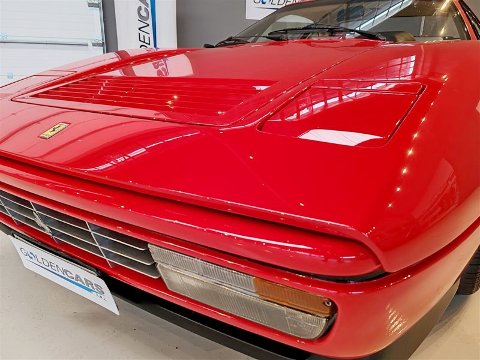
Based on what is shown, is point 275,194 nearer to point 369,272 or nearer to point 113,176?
point 369,272

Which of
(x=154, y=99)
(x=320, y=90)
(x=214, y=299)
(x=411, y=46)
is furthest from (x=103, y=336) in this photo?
(x=411, y=46)

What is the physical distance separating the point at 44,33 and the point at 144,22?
41.5 inches

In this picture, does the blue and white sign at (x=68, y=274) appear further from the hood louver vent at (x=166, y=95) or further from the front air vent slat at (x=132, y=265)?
the hood louver vent at (x=166, y=95)

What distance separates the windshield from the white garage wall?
2.93 meters

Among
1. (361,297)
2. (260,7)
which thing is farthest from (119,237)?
(260,7)

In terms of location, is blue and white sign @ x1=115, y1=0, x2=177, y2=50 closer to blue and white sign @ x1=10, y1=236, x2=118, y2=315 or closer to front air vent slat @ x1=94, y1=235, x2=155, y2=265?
blue and white sign @ x1=10, y1=236, x2=118, y2=315

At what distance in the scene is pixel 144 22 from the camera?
393 centimetres

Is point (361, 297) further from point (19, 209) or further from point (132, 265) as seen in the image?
point (19, 209)

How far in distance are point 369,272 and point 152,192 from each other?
411 mm

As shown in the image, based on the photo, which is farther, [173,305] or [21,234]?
[21,234]

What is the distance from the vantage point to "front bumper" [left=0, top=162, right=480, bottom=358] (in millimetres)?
592

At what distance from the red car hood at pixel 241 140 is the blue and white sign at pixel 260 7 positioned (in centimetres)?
304

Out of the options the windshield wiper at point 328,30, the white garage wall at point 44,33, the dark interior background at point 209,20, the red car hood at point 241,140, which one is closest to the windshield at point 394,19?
the windshield wiper at point 328,30

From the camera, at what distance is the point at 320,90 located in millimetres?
896
